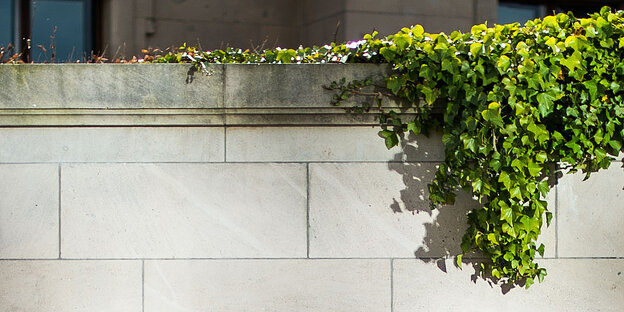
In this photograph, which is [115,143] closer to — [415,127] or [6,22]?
[415,127]

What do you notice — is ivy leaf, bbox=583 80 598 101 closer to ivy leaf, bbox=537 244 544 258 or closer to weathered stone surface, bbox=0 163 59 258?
ivy leaf, bbox=537 244 544 258

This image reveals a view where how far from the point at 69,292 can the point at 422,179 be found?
255 centimetres

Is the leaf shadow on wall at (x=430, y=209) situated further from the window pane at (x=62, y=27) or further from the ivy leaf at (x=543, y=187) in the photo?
the window pane at (x=62, y=27)

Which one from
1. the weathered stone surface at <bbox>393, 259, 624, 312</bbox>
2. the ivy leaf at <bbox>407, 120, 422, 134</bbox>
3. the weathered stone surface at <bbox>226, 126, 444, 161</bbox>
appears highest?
the ivy leaf at <bbox>407, 120, 422, 134</bbox>

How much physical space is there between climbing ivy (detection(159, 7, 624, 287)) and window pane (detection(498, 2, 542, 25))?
6.32 metres

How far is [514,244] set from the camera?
4836 mm

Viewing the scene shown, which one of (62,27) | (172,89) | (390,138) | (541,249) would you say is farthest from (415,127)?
(62,27)

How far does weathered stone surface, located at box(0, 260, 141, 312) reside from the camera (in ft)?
16.4

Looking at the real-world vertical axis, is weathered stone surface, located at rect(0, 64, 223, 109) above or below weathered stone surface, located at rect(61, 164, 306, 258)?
above

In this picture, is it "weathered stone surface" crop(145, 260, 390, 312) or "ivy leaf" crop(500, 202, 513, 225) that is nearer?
"ivy leaf" crop(500, 202, 513, 225)

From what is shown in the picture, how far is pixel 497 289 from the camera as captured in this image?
508 cm

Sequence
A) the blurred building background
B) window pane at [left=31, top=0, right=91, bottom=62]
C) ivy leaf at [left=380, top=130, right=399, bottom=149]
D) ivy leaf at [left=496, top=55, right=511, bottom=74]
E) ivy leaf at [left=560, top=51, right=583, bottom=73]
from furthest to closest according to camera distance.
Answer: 1. window pane at [left=31, top=0, right=91, bottom=62]
2. the blurred building background
3. ivy leaf at [left=380, top=130, right=399, bottom=149]
4. ivy leaf at [left=560, top=51, right=583, bottom=73]
5. ivy leaf at [left=496, top=55, right=511, bottom=74]

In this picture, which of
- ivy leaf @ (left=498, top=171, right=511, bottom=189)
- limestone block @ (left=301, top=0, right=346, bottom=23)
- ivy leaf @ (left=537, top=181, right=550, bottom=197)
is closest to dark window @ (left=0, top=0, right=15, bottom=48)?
limestone block @ (left=301, top=0, right=346, bottom=23)

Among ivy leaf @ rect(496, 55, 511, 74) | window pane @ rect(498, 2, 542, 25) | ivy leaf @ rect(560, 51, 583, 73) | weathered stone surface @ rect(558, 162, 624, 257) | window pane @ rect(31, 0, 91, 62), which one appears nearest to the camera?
ivy leaf @ rect(496, 55, 511, 74)
